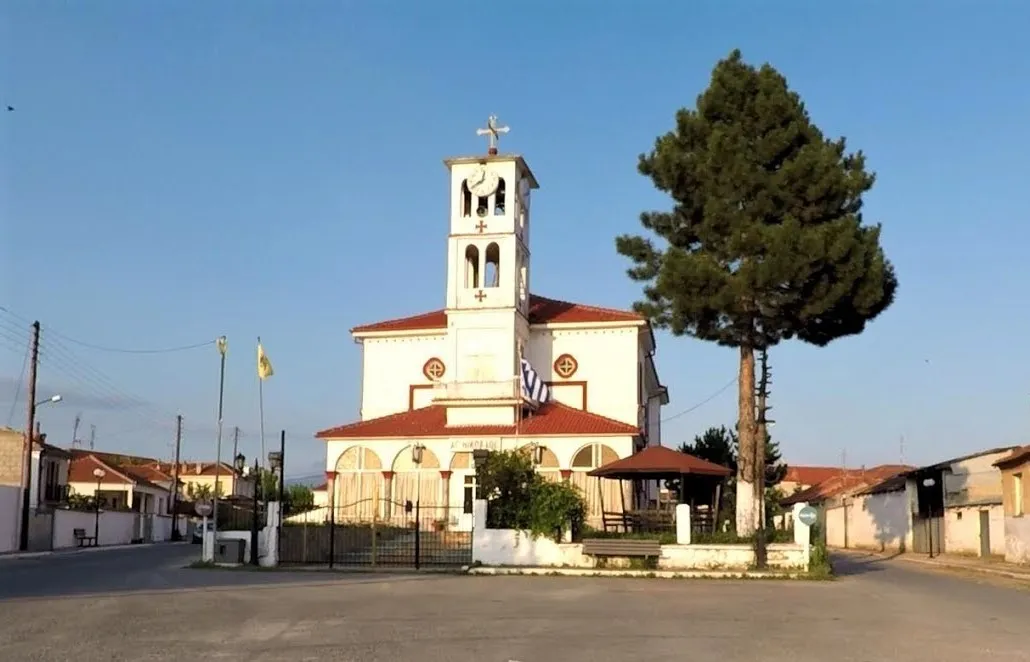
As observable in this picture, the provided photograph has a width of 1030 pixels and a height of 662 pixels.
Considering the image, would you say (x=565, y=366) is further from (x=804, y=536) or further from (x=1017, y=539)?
(x=804, y=536)

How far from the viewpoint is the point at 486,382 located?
142ft

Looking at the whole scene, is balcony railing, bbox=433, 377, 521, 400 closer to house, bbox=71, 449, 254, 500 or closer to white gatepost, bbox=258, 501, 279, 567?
white gatepost, bbox=258, 501, 279, 567

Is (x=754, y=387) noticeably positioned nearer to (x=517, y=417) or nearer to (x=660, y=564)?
(x=660, y=564)

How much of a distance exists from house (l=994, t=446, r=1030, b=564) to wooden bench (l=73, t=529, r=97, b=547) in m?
42.6

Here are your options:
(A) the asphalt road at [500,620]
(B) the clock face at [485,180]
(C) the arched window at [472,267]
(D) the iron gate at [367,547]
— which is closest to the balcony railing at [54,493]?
(C) the arched window at [472,267]

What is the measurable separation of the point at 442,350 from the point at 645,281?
20421 mm

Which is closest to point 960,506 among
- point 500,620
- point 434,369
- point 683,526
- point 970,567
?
point 970,567

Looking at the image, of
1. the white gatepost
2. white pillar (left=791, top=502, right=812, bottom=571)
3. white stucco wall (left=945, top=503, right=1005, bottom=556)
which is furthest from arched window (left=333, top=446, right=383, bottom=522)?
white stucco wall (left=945, top=503, right=1005, bottom=556)

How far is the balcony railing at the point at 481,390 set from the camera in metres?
43.0

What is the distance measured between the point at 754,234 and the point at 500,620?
47.7 feet

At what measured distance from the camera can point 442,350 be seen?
47.8 meters

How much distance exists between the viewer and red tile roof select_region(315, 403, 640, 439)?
41.3 meters

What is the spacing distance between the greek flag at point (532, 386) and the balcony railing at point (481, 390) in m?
0.74

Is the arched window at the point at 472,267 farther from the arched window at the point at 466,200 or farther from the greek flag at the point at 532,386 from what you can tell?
the greek flag at the point at 532,386
